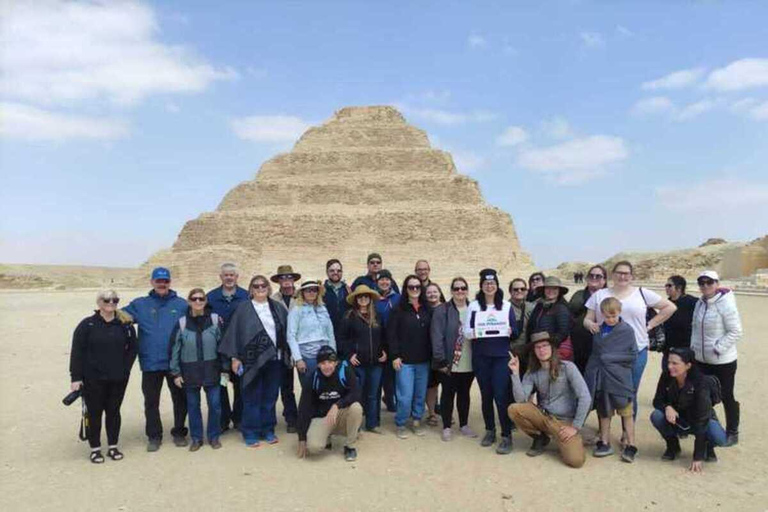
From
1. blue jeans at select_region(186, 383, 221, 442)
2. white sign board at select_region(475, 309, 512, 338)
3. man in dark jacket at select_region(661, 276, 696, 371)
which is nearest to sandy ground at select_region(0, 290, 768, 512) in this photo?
blue jeans at select_region(186, 383, 221, 442)

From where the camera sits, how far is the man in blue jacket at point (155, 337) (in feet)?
17.5

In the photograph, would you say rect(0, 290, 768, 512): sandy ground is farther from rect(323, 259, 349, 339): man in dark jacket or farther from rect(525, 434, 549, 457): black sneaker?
rect(323, 259, 349, 339): man in dark jacket

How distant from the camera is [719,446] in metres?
5.16

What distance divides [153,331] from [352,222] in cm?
3574

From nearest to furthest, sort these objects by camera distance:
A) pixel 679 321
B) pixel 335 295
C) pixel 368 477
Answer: pixel 368 477 < pixel 679 321 < pixel 335 295

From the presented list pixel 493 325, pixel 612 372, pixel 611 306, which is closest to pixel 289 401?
pixel 493 325

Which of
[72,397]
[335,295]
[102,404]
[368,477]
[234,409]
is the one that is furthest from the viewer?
[335,295]

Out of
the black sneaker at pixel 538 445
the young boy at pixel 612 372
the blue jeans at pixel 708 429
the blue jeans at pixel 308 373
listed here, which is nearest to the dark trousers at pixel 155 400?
the blue jeans at pixel 308 373

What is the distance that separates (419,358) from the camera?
5715mm

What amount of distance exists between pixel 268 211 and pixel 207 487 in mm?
38456

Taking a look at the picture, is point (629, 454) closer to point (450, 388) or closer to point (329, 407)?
point (450, 388)

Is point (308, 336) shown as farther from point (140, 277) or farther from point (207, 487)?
point (140, 277)

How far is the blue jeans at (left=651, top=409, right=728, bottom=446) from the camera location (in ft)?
15.6

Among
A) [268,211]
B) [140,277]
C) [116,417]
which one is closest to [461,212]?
[268,211]
